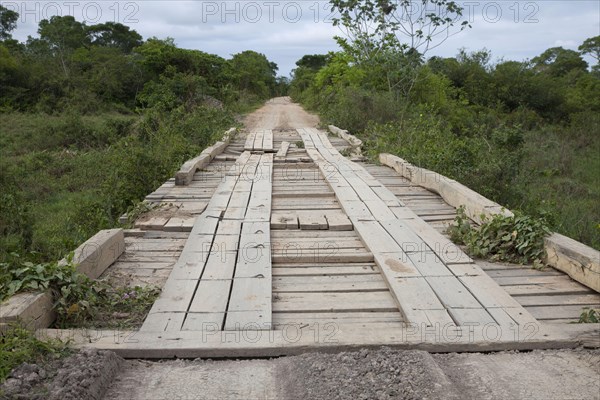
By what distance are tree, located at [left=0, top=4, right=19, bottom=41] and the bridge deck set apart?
111 ft

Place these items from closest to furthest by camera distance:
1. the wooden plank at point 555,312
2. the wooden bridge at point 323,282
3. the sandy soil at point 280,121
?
the wooden bridge at point 323,282
the wooden plank at point 555,312
the sandy soil at point 280,121

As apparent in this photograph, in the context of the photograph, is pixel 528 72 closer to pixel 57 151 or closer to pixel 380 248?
pixel 57 151

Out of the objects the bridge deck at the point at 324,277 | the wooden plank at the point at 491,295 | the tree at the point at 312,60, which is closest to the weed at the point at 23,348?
the bridge deck at the point at 324,277

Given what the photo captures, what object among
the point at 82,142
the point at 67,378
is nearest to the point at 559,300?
the point at 67,378

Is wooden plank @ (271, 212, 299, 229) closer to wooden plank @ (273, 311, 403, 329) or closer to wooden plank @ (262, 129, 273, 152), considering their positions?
wooden plank @ (273, 311, 403, 329)

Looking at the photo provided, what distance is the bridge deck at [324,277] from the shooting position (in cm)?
286

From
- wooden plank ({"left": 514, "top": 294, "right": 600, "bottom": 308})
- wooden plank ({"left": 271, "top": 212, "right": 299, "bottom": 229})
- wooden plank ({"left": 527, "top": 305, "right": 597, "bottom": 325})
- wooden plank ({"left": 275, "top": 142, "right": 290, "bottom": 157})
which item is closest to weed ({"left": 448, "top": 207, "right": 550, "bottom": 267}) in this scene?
wooden plank ({"left": 514, "top": 294, "right": 600, "bottom": 308})

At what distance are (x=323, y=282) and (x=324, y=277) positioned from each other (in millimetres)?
92

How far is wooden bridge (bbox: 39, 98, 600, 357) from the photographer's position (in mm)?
2760

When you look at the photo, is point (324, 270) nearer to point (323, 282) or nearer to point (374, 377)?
point (323, 282)

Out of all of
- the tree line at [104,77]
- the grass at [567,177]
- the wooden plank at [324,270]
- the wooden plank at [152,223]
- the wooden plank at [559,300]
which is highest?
the tree line at [104,77]

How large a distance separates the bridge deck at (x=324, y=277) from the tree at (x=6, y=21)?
3371cm

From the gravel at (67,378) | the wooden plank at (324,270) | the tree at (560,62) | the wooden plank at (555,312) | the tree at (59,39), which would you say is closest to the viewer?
the gravel at (67,378)

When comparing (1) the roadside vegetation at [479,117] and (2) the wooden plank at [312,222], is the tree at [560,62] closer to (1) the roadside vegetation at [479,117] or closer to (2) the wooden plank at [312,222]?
(1) the roadside vegetation at [479,117]
